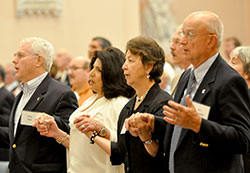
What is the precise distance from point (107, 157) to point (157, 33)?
884 centimetres

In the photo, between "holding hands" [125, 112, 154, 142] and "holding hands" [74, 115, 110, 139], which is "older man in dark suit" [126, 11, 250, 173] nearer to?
"holding hands" [125, 112, 154, 142]

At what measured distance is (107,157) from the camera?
14.1 feet

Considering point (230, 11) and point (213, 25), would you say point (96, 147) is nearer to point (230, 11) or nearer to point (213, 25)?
point (213, 25)

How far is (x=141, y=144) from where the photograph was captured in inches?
148

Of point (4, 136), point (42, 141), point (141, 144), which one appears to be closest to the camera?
point (141, 144)

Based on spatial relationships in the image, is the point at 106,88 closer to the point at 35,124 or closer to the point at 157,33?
the point at 35,124

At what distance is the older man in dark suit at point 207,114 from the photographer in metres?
3.03

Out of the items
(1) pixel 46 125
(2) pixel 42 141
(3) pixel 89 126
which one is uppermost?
(3) pixel 89 126

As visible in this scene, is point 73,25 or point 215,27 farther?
point 73,25

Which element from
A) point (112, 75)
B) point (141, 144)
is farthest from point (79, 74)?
point (141, 144)

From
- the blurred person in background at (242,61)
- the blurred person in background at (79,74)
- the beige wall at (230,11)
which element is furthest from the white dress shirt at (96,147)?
the beige wall at (230,11)

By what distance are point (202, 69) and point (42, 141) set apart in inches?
74.2

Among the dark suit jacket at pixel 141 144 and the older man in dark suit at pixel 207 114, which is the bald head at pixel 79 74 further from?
the older man in dark suit at pixel 207 114

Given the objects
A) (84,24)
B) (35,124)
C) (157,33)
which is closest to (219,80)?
(35,124)
